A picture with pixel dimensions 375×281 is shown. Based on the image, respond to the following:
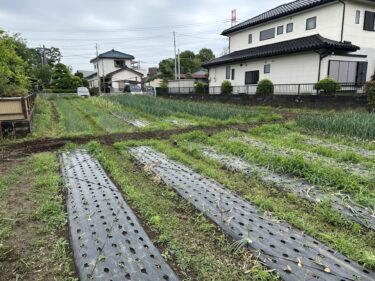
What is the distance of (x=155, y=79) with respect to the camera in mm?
45031

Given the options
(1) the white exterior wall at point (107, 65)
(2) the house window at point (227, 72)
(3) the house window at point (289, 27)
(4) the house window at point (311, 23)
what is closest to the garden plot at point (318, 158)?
(4) the house window at point (311, 23)

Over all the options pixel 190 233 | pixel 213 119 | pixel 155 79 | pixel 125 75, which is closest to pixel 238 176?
pixel 190 233

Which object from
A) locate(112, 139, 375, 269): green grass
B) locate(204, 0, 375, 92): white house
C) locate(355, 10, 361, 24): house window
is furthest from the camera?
locate(355, 10, 361, 24): house window

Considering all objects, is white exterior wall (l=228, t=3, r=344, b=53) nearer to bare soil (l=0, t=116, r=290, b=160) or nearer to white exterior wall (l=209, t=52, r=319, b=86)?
white exterior wall (l=209, t=52, r=319, b=86)

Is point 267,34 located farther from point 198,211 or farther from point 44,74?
point 44,74

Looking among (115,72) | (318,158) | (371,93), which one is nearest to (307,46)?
(371,93)

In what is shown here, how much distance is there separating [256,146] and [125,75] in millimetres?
38043

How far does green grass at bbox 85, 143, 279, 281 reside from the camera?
1912 millimetres

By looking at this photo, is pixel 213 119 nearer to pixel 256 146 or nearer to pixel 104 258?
pixel 256 146

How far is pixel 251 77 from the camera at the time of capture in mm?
17891

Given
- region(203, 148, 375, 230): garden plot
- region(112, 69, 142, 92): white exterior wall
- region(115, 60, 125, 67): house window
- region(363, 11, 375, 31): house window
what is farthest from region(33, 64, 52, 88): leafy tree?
region(203, 148, 375, 230): garden plot

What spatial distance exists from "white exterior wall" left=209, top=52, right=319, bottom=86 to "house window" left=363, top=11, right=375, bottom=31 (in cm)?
391

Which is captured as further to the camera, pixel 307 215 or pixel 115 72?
pixel 115 72

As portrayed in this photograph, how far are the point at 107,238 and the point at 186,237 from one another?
2.29ft
